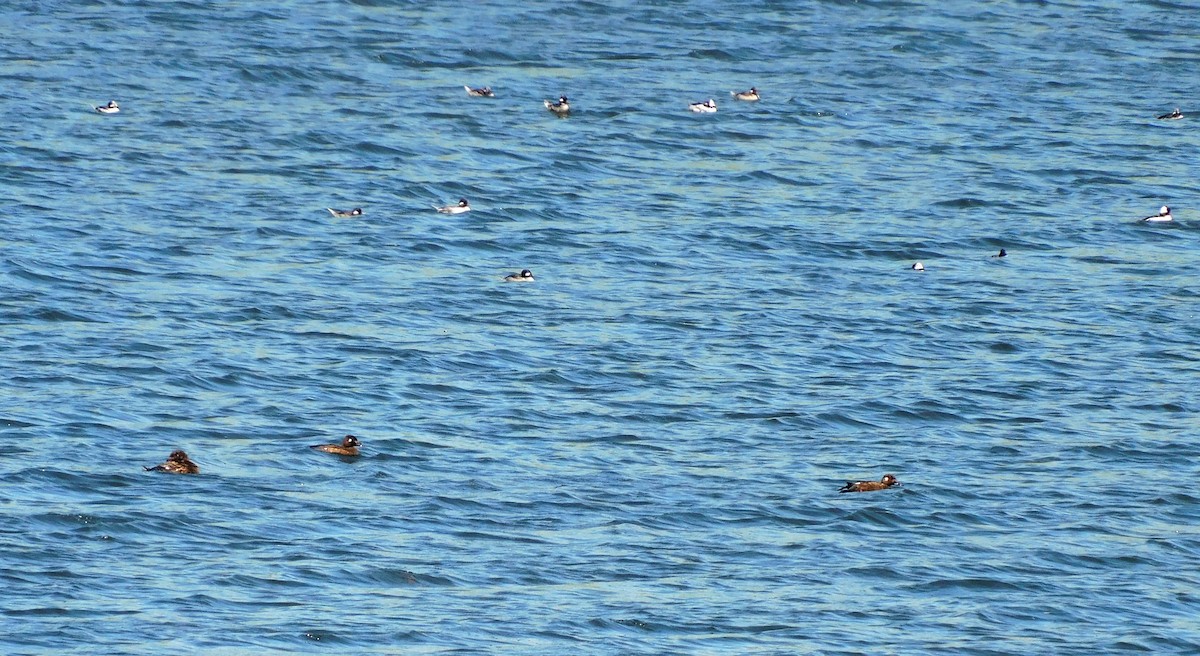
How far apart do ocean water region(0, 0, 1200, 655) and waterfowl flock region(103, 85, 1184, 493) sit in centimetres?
23

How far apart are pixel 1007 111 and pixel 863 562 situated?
28174 millimetres

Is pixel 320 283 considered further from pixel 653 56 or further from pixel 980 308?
pixel 653 56

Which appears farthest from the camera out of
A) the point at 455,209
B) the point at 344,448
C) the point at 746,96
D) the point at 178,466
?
the point at 746,96

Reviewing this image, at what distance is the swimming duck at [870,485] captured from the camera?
25.9 metres

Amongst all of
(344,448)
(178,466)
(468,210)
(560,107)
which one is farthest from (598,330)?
(560,107)

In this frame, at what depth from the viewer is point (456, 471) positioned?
26250 mm

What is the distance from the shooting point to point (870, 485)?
2597 cm

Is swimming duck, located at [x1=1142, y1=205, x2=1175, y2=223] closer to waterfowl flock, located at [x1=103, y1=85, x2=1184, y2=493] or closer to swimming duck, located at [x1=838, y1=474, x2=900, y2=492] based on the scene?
waterfowl flock, located at [x1=103, y1=85, x2=1184, y2=493]

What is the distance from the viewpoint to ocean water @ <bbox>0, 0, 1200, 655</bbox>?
22.4m

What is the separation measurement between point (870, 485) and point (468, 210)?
16.9 metres

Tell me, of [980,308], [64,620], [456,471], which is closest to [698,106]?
[980,308]

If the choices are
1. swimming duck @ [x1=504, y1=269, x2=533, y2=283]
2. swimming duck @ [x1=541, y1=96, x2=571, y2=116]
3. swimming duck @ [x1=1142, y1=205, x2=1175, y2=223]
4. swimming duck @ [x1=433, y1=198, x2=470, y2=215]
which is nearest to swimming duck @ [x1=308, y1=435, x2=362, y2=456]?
swimming duck @ [x1=504, y1=269, x2=533, y2=283]

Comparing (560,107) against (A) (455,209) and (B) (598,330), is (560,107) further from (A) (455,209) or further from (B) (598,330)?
(B) (598,330)

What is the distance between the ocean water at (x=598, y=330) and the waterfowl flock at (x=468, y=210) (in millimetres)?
227
